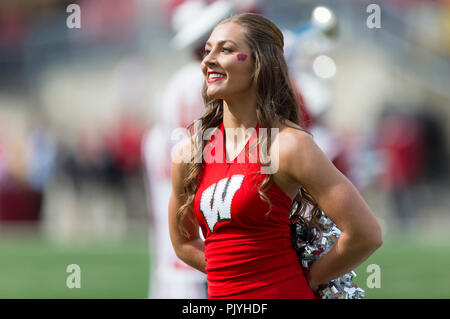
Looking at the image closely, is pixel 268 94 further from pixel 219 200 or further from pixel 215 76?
pixel 219 200

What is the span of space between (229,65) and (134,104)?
14.9 m

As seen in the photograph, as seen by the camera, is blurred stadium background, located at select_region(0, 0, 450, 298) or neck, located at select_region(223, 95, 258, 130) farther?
blurred stadium background, located at select_region(0, 0, 450, 298)

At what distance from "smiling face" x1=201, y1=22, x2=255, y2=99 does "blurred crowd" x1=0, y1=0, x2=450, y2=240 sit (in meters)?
10.2

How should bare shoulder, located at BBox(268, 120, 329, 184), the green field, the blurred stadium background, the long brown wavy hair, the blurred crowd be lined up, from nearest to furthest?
bare shoulder, located at BBox(268, 120, 329, 184), the long brown wavy hair, the green field, the blurred stadium background, the blurred crowd

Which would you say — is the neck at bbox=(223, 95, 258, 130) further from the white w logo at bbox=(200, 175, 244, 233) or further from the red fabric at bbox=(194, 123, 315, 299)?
the white w logo at bbox=(200, 175, 244, 233)

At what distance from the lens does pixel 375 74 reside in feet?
57.1

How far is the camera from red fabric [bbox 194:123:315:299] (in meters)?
2.40

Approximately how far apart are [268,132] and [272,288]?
466mm

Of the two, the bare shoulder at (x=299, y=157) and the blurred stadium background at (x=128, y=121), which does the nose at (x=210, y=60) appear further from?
the blurred stadium background at (x=128, y=121)

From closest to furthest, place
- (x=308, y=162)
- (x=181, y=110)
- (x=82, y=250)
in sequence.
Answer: (x=308, y=162) < (x=181, y=110) < (x=82, y=250)

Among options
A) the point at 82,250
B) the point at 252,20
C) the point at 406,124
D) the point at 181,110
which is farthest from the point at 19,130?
the point at 252,20

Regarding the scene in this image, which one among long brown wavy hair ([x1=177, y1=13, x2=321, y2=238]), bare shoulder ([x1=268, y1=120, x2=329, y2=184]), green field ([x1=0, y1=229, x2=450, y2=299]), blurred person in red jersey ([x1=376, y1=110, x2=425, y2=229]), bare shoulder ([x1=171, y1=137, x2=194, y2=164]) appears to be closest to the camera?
bare shoulder ([x1=268, y1=120, x2=329, y2=184])

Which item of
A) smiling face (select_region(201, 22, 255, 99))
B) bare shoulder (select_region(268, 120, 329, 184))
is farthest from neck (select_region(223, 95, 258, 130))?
bare shoulder (select_region(268, 120, 329, 184))

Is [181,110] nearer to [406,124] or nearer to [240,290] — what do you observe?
[240,290]
